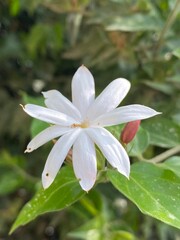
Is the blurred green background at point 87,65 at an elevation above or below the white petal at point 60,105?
below

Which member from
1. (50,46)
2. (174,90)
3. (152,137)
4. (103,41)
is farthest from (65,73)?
(152,137)

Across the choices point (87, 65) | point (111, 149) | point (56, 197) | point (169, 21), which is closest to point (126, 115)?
point (111, 149)

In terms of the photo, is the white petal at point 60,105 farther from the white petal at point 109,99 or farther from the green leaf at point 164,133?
the green leaf at point 164,133

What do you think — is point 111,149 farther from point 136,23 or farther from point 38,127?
point 136,23

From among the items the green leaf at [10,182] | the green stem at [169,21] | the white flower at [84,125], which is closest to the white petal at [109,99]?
the white flower at [84,125]

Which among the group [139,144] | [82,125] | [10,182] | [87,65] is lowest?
[10,182]

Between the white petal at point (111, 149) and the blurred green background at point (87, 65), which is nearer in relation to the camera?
the white petal at point (111, 149)
